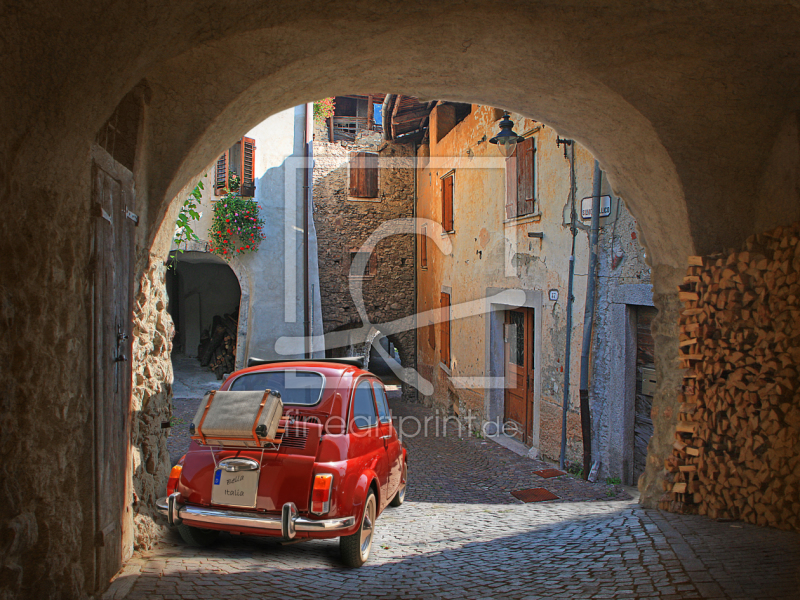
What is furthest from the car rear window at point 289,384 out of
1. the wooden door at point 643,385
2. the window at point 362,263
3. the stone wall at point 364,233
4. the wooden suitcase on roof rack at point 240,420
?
the window at point 362,263

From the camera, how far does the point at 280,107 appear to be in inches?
180

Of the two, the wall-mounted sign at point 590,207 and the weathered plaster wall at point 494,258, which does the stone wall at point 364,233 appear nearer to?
the weathered plaster wall at point 494,258

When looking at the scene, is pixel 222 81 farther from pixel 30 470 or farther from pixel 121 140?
pixel 30 470

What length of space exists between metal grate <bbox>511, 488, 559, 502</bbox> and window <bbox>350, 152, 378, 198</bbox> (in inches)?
433

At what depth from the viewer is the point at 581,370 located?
25.0ft

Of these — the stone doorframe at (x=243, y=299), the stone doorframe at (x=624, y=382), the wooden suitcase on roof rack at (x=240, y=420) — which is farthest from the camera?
the stone doorframe at (x=243, y=299)

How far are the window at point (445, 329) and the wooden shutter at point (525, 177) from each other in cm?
453

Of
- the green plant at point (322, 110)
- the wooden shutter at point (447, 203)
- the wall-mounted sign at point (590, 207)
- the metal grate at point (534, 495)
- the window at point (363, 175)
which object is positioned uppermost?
the green plant at point (322, 110)

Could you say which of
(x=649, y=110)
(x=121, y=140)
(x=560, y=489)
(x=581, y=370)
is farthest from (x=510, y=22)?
(x=560, y=489)

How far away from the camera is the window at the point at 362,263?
16.6 meters

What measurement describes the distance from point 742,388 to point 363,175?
13.5 meters

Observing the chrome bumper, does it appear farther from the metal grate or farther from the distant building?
the distant building

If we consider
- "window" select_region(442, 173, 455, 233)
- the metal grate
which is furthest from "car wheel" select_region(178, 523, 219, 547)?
"window" select_region(442, 173, 455, 233)

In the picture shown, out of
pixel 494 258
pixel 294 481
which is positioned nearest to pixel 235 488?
pixel 294 481
